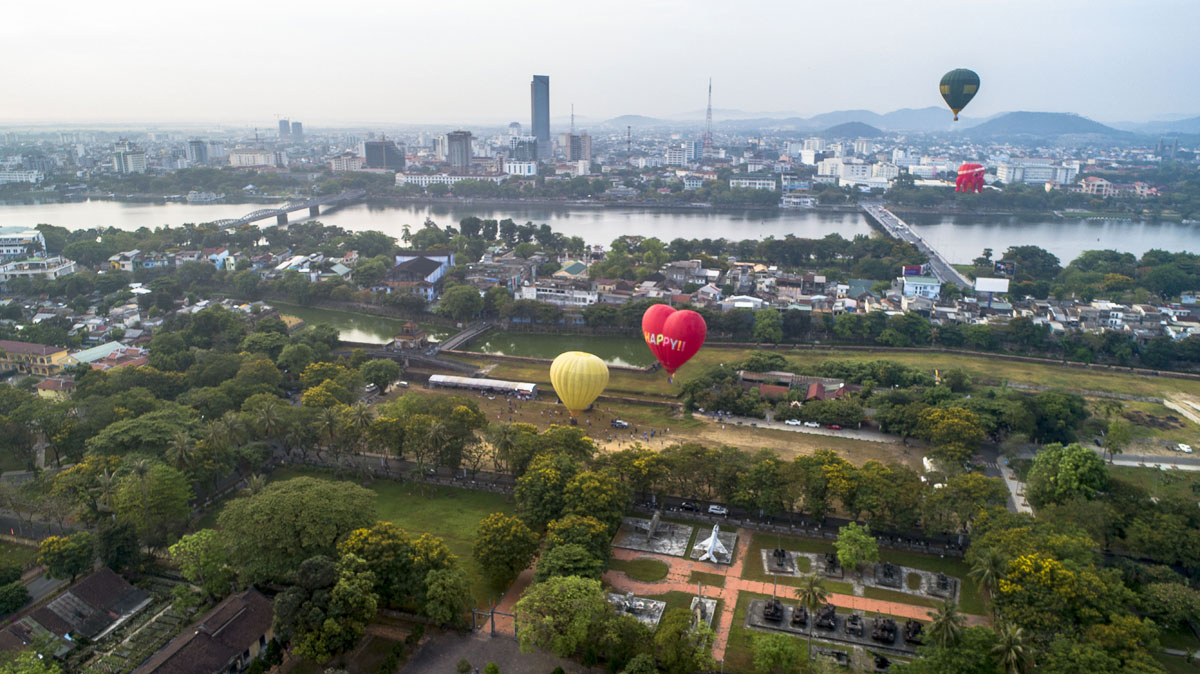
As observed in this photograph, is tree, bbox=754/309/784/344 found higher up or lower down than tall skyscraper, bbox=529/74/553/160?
lower down

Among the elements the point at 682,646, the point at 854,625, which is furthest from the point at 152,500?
the point at 854,625

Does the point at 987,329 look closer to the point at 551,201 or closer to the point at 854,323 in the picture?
the point at 854,323

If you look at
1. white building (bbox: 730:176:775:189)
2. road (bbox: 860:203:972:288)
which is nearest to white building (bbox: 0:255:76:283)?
road (bbox: 860:203:972:288)

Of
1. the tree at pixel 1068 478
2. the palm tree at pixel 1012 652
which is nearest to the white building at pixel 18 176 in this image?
the tree at pixel 1068 478

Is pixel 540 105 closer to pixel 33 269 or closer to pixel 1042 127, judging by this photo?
pixel 33 269

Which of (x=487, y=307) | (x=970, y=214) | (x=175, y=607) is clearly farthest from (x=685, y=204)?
(x=175, y=607)

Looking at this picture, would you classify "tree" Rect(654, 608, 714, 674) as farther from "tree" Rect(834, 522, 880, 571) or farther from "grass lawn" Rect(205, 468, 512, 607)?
"grass lawn" Rect(205, 468, 512, 607)
